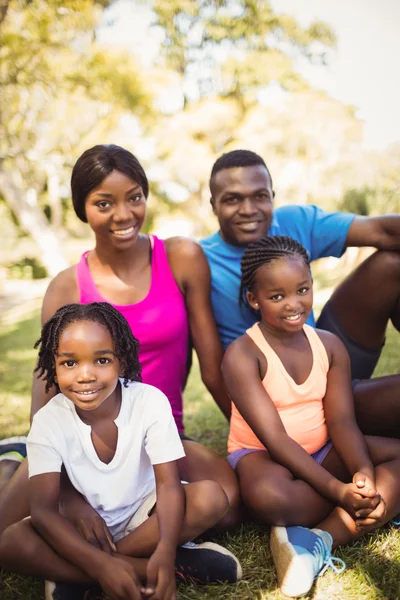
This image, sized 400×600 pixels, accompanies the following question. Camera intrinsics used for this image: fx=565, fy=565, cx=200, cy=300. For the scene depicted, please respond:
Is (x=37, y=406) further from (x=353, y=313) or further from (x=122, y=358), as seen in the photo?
(x=353, y=313)

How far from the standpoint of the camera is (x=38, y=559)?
5.98ft

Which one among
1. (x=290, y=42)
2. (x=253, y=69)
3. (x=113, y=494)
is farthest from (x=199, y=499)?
(x=290, y=42)

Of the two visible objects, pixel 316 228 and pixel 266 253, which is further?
pixel 316 228

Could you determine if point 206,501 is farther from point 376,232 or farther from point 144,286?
point 376,232

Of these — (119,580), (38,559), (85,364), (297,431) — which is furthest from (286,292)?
(38,559)

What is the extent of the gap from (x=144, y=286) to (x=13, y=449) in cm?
101

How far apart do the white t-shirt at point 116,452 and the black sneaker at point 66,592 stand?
0.74 ft

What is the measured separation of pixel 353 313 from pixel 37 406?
1579 millimetres

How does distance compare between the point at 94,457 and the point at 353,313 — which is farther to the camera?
the point at 353,313

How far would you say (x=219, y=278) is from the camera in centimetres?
283

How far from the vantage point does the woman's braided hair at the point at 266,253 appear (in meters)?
2.37

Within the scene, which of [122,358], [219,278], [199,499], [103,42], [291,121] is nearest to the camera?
[199,499]

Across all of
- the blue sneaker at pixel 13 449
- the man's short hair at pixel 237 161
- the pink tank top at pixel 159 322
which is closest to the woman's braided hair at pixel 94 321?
the pink tank top at pixel 159 322

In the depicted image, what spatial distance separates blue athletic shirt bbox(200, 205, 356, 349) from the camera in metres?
2.81
